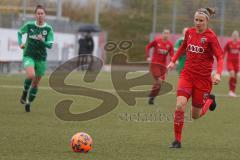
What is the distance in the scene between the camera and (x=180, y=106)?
11.0 meters

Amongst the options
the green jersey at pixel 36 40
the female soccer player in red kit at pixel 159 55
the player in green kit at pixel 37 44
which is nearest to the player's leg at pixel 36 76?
the player in green kit at pixel 37 44

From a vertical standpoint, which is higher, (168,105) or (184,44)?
(184,44)

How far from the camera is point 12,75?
3155cm

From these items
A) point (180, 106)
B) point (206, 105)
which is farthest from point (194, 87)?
point (206, 105)

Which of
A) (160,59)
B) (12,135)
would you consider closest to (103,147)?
(12,135)

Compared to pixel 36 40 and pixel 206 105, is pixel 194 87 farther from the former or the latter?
pixel 36 40

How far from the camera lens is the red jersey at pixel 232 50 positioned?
25688 millimetres

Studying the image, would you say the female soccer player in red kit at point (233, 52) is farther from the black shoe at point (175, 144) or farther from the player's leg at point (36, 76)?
the black shoe at point (175, 144)

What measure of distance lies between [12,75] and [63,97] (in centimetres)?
1077

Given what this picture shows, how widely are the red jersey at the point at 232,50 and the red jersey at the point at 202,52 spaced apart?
14.5 meters

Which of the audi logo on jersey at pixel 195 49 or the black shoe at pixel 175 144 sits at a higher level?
the audi logo on jersey at pixel 195 49

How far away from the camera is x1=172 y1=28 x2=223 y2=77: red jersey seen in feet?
36.7

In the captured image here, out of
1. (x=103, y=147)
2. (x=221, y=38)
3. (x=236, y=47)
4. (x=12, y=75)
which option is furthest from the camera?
(x=221, y=38)

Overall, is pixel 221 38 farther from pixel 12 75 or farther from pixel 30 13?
pixel 12 75
